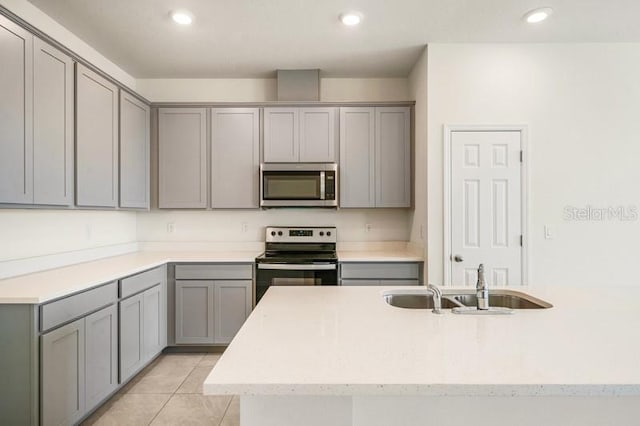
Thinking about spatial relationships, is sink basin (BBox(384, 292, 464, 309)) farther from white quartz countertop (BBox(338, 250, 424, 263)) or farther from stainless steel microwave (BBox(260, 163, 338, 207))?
stainless steel microwave (BBox(260, 163, 338, 207))

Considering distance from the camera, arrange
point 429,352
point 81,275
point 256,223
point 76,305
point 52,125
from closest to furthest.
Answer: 1. point 429,352
2. point 76,305
3. point 52,125
4. point 81,275
5. point 256,223

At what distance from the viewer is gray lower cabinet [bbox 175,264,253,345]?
312 cm

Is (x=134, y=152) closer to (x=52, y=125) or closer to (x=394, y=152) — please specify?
(x=52, y=125)

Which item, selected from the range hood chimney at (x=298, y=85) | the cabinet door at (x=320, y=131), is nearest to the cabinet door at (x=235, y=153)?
the range hood chimney at (x=298, y=85)

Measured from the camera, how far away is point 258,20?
8.45ft

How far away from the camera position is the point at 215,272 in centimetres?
312

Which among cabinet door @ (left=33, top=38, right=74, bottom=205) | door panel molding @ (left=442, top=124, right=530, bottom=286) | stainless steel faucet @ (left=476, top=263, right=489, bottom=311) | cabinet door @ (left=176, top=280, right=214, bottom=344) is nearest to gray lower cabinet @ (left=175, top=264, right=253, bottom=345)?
cabinet door @ (left=176, top=280, right=214, bottom=344)

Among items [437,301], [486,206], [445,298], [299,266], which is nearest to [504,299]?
[445,298]

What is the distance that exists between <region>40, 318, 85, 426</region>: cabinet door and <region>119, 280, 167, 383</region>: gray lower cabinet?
16.5 inches

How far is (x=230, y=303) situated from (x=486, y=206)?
7.78 ft

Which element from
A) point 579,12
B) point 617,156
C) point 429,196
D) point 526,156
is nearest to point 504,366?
point 429,196

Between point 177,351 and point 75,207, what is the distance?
1616 millimetres

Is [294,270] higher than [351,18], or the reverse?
[351,18]

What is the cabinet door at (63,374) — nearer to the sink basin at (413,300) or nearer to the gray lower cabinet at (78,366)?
the gray lower cabinet at (78,366)
